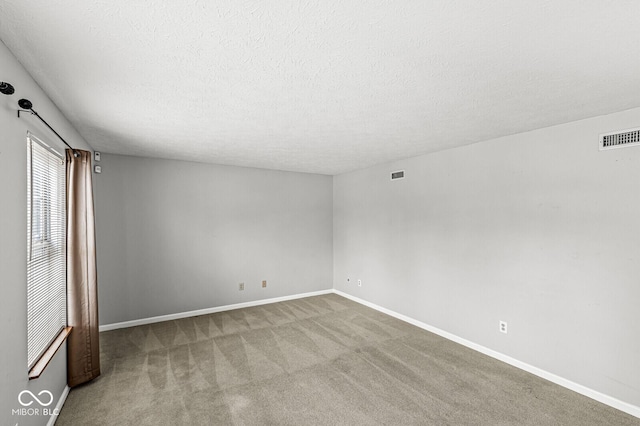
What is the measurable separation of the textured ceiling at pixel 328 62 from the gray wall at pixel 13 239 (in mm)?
129

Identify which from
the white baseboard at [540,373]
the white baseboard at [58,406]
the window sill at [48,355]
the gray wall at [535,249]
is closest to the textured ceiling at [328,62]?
the gray wall at [535,249]

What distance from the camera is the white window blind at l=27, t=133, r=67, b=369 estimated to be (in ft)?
6.34

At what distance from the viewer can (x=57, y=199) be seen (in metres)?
2.51

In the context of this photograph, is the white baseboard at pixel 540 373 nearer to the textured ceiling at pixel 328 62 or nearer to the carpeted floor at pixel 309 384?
the carpeted floor at pixel 309 384

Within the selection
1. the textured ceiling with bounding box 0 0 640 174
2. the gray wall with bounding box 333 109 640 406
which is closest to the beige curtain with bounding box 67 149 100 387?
the textured ceiling with bounding box 0 0 640 174

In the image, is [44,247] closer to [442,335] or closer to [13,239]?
[13,239]

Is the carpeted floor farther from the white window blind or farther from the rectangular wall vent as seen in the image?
the rectangular wall vent

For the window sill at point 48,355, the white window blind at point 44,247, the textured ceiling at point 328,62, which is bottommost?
the window sill at point 48,355

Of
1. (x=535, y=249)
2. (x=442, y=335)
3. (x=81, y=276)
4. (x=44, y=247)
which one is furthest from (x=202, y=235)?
(x=535, y=249)

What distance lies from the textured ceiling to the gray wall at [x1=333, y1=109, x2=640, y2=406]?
1.34 feet

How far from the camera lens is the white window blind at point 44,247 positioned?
6.34 ft

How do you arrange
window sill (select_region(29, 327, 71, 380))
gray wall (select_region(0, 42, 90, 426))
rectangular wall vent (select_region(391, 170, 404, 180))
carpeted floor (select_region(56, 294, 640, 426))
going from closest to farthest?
gray wall (select_region(0, 42, 90, 426)) → window sill (select_region(29, 327, 71, 380)) → carpeted floor (select_region(56, 294, 640, 426)) → rectangular wall vent (select_region(391, 170, 404, 180))

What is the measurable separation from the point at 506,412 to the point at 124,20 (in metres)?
3.54

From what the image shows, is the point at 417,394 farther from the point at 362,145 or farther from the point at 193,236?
Answer: the point at 193,236
